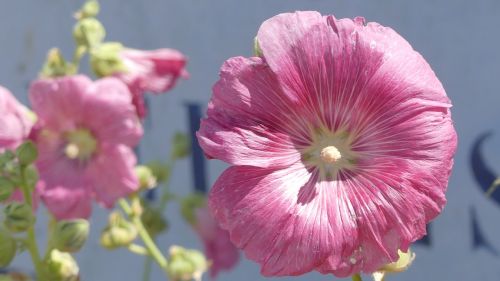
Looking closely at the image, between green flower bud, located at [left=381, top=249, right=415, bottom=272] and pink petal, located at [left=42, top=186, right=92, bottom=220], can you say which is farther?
pink petal, located at [left=42, top=186, right=92, bottom=220]

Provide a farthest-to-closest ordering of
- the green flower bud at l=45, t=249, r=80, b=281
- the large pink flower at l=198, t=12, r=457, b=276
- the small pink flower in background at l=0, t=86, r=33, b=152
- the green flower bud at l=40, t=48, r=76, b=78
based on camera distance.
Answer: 1. the green flower bud at l=40, t=48, r=76, b=78
2. the small pink flower in background at l=0, t=86, r=33, b=152
3. the green flower bud at l=45, t=249, r=80, b=281
4. the large pink flower at l=198, t=12, r=457, b=276

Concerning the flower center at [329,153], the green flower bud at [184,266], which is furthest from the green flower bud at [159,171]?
the flower center at [329,153]

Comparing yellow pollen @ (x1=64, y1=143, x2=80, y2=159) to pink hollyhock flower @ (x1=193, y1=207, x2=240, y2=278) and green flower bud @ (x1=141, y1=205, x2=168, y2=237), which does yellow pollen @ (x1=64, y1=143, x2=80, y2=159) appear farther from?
pink hollyhock flower @ (x1=193, y1=207, x2=240, y2=278)

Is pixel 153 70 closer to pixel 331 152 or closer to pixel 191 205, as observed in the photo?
pixel 191 205

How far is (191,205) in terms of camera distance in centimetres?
114

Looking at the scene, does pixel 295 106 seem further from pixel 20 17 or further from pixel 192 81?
pixel 20 17

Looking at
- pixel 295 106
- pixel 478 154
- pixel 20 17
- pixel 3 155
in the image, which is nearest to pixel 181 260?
pixel 3 155

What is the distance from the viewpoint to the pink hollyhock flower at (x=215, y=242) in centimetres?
115

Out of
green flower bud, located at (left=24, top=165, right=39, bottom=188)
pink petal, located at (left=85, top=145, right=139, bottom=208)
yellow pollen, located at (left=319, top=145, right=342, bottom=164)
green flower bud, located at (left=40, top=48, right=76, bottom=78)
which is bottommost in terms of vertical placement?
pink petal, located at (left=85, top=145, right=139, bottom=208)

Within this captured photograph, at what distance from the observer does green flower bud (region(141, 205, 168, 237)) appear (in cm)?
101

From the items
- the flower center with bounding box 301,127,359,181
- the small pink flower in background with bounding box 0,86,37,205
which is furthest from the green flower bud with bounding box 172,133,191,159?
the flower center with bounding box 301,127,359,181

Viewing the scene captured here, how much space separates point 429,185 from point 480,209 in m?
0.87

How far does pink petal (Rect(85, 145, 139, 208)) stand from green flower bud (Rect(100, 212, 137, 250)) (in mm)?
18

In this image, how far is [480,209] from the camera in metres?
1.40
